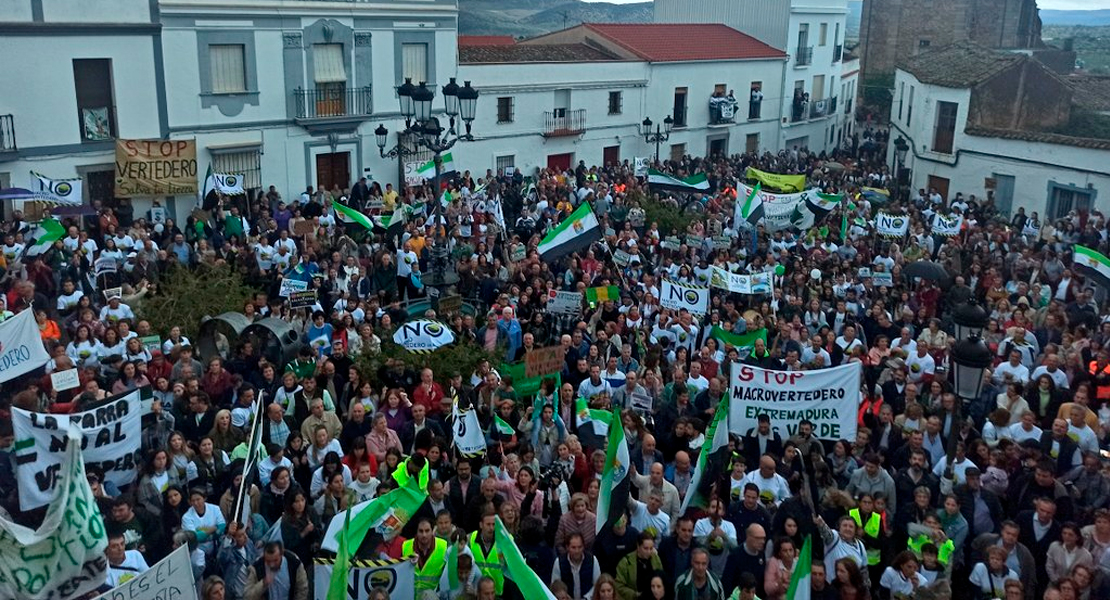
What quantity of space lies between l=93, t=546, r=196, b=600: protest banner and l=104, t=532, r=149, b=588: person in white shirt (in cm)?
66

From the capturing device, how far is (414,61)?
2831 centimetres

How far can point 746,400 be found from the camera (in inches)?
393

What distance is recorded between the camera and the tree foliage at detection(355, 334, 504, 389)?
11.6 metres

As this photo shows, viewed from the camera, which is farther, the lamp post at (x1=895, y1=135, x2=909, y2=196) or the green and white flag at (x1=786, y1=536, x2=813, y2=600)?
the lamp post at (x1=895, y1=135, x2=909, y2=196)

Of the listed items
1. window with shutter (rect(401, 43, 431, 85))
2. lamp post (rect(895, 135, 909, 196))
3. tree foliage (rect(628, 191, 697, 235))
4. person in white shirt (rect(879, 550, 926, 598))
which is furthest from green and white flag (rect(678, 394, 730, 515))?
lamp post (rect(895, 135, 909, 196))

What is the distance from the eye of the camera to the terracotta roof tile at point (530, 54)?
101 feet

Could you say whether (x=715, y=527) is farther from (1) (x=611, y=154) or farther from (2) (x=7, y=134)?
(1) (x=611, y=154)

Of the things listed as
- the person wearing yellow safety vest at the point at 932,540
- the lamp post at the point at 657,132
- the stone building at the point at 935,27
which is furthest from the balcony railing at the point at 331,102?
the stone building at the point at 935,27

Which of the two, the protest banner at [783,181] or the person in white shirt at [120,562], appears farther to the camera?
the protest banner at [783,181]

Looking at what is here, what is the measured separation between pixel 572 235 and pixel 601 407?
560 centimetres

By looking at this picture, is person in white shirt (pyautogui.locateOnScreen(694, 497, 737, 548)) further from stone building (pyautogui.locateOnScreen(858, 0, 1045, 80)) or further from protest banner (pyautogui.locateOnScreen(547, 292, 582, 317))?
stone building (pyautogui.locateOnScreen(858, 0, 1045, 80))

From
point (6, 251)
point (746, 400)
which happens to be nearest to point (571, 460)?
point (746, 400)

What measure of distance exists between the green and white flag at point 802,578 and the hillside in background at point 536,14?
4259 inches

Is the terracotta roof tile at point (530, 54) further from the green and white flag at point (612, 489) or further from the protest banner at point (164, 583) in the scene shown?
the protest banner at point (164, 583)
